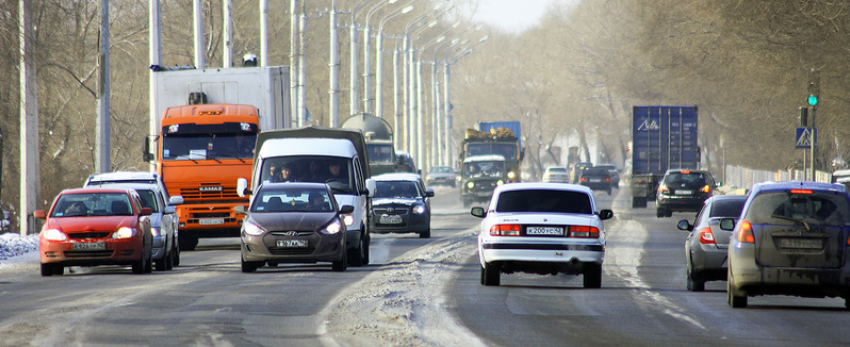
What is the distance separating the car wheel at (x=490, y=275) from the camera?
17.1 meters

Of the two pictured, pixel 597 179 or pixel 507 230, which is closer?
pixel 507 230

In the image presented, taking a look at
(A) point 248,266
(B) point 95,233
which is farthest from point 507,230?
(B) point 95,233

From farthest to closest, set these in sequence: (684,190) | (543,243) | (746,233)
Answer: (684,190) → (543,243) → (746,233)

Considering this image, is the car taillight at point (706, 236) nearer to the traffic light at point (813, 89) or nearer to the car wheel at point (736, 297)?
the car wheel at point (736, 297)

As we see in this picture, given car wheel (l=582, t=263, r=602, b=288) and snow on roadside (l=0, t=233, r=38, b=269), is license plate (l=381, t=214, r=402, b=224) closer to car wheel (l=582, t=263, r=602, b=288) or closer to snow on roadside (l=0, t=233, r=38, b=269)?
snow on roadside (l=0, t=233, r=38, b=269)

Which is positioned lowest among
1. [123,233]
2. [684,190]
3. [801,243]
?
[684,190]

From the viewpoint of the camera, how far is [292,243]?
65.1ft

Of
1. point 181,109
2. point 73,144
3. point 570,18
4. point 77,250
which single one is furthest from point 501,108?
point 77,250

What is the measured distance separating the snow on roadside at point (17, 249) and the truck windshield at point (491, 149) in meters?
29.0

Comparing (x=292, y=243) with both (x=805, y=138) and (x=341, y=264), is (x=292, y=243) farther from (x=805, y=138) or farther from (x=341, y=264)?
(x=805, y=138)

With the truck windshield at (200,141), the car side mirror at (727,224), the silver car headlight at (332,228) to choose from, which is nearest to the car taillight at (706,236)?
the car side mirror at (727,224)

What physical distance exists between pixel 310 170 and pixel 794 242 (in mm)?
11835

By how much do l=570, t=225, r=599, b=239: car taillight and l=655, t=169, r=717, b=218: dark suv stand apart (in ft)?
82.7

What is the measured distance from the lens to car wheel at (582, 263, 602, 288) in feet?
55.3
